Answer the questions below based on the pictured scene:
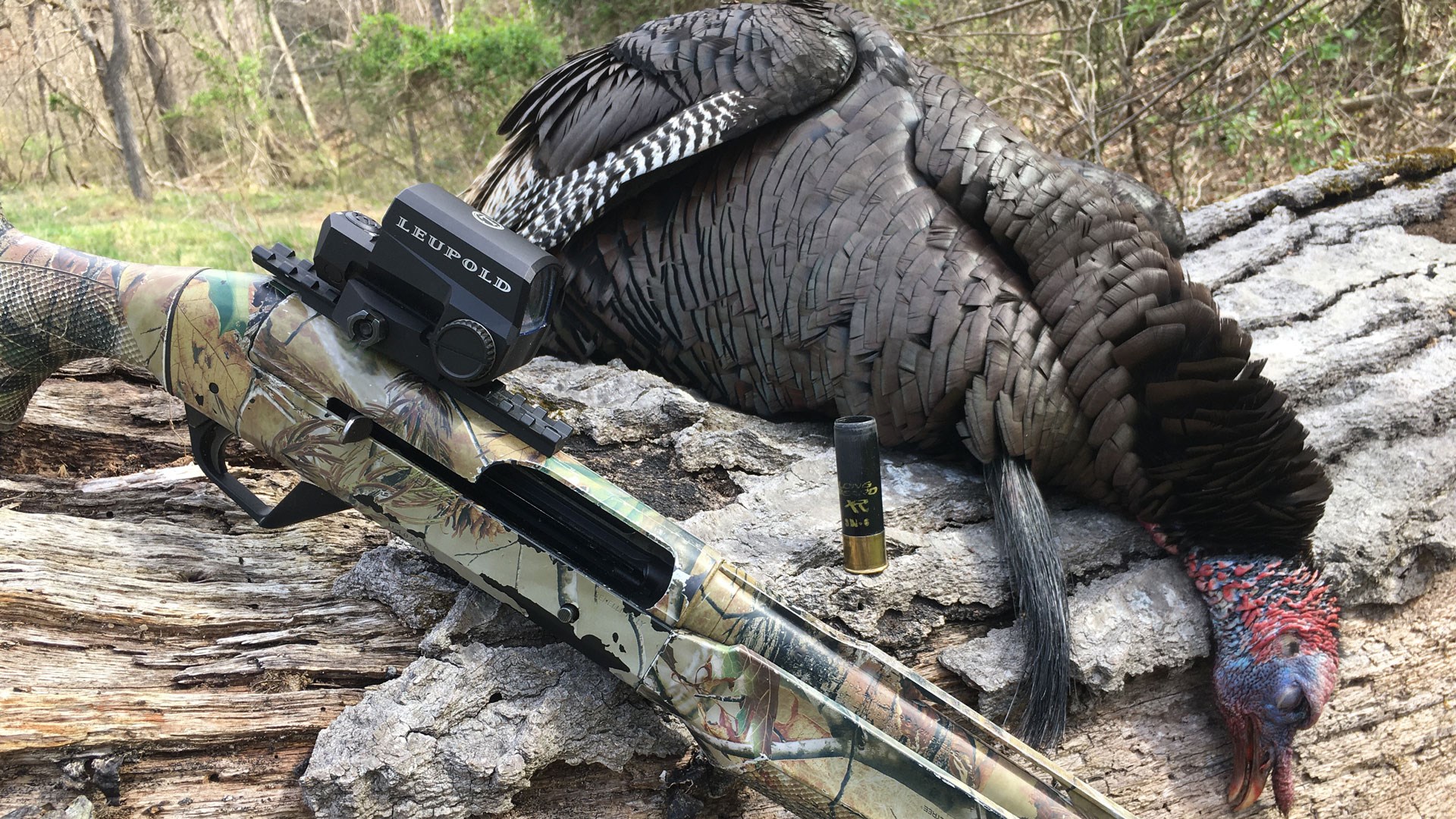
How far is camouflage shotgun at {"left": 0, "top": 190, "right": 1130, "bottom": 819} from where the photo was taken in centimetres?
177

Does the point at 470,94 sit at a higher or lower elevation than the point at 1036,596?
higher

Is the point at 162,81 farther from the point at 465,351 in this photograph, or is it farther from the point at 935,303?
the point at 465,351

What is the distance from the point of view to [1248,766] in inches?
94.8

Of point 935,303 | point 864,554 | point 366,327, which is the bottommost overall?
point 366,327

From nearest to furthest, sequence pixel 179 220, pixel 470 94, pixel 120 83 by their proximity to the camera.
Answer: pixel 179 220
pixel 120 83
pixel 470 94

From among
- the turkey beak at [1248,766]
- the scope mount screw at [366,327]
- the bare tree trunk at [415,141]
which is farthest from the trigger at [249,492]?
the bare tree trunk at [415,141]

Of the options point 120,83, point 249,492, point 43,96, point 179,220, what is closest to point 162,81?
point 120,83

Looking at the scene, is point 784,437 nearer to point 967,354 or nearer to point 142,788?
point 967,354

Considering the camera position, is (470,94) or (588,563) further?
(470,94)

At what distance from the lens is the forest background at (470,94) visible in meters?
6.29

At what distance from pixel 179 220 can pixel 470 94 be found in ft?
10.0

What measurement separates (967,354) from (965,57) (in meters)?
5.36

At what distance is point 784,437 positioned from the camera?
2809 mm

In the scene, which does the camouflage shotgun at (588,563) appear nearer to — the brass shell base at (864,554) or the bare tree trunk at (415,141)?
the brass shell base at (864,554)
